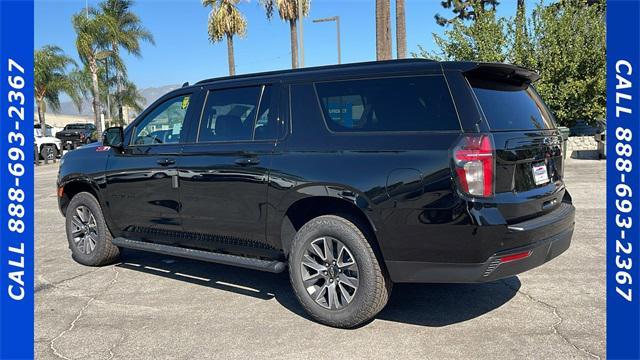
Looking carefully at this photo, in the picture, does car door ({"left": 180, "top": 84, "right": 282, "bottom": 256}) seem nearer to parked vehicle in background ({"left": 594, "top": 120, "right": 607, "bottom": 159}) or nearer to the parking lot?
the parking lot

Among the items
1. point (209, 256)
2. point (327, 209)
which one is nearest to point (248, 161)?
point (327, 209)

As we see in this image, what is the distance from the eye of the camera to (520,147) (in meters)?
3.54

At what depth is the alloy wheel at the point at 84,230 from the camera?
575 centimetres

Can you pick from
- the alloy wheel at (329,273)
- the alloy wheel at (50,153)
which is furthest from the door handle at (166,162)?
the alloy wheel at (50,153)

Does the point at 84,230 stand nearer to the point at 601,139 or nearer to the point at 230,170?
the point at 230,170

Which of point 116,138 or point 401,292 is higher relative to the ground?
point 116,138

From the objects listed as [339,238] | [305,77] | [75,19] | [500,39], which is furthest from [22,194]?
[75,19]

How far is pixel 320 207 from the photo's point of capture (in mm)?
4055

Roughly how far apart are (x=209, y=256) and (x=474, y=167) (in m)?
2.49

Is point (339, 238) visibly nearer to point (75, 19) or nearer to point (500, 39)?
point (500, 39)

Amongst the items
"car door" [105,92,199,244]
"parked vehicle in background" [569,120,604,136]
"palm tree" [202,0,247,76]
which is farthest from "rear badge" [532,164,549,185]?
"palm tree" [202,0,247,76]

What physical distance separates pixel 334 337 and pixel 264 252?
97cm

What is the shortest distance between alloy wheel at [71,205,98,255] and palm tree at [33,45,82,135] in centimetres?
4151

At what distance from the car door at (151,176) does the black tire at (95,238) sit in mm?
283
